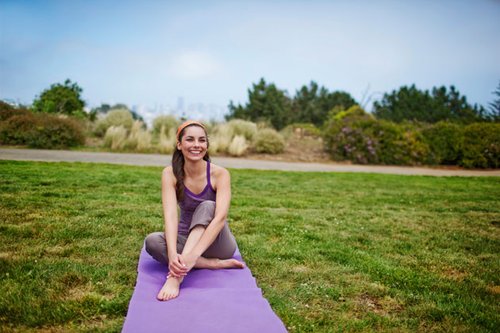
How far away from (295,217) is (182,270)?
3062mm

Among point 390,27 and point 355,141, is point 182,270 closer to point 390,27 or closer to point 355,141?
point 355,141

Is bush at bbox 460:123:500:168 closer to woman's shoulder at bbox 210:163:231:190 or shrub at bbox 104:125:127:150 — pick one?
shrub at bbox 104:125:127:150

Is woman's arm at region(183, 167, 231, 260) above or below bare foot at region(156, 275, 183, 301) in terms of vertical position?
above

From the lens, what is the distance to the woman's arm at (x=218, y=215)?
10.1ft

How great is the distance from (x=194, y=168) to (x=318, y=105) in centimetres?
4242

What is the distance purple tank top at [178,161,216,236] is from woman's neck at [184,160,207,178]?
6 centimetres

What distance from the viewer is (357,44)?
2091cm

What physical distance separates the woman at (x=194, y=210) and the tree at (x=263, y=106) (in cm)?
3091

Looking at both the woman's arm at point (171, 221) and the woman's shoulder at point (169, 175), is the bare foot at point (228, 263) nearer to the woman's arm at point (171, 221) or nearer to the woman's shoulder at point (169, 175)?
the woman's arm at point (171, 221)

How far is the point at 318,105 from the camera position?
145ft

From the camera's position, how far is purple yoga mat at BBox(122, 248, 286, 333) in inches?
89.2

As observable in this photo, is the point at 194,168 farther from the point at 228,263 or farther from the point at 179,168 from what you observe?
the point at 228,263

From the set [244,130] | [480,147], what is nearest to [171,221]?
[244,130]

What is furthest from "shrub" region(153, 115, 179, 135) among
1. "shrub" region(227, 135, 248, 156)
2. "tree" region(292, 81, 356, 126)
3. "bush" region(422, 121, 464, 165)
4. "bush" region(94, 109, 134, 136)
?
"tree" region(292, 81, 356, 126)
